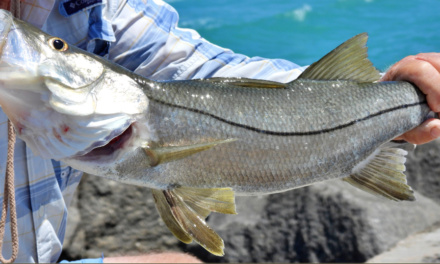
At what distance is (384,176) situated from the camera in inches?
66.6

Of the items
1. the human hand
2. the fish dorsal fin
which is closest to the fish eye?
the fish dorsal fin

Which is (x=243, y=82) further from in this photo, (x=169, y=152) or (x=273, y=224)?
(x=273, y=224)

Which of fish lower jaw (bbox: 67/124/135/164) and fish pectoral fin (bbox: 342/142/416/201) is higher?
fish pectoral fin (bbox: 342/142/416/201)

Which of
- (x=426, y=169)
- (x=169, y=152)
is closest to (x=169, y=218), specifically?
(x=169, y=152)

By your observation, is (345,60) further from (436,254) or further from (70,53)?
(436,254)

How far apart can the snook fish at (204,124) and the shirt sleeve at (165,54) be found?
63cm

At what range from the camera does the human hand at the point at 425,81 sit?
5.50ft

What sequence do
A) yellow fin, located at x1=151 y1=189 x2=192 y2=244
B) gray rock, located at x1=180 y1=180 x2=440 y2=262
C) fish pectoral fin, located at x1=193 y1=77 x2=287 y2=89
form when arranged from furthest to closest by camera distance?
gray rock, located at x1=180 y1=180 x2=440 y2=262 → fish pectoral fin, located at x1=193 y1=77 x2=287 y2=89 → yellow fin, located at x1=151 y1=189 x2=192 y2=244

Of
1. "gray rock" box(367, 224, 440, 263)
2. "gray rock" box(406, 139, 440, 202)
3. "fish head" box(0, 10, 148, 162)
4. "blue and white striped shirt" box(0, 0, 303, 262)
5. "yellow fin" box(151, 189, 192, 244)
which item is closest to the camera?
"fish head" box(0, 10, 148, 162)

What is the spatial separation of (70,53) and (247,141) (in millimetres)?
592

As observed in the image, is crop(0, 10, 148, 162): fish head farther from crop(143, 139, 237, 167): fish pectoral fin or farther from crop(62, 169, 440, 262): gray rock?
crop(62, 169, 440, 262): gray rock

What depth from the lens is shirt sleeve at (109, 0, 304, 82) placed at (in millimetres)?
2238

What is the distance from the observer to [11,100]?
113cm

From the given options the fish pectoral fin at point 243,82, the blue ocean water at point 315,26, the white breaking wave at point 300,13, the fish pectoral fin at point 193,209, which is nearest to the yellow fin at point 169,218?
the fish pectoral fin at point 193,209
